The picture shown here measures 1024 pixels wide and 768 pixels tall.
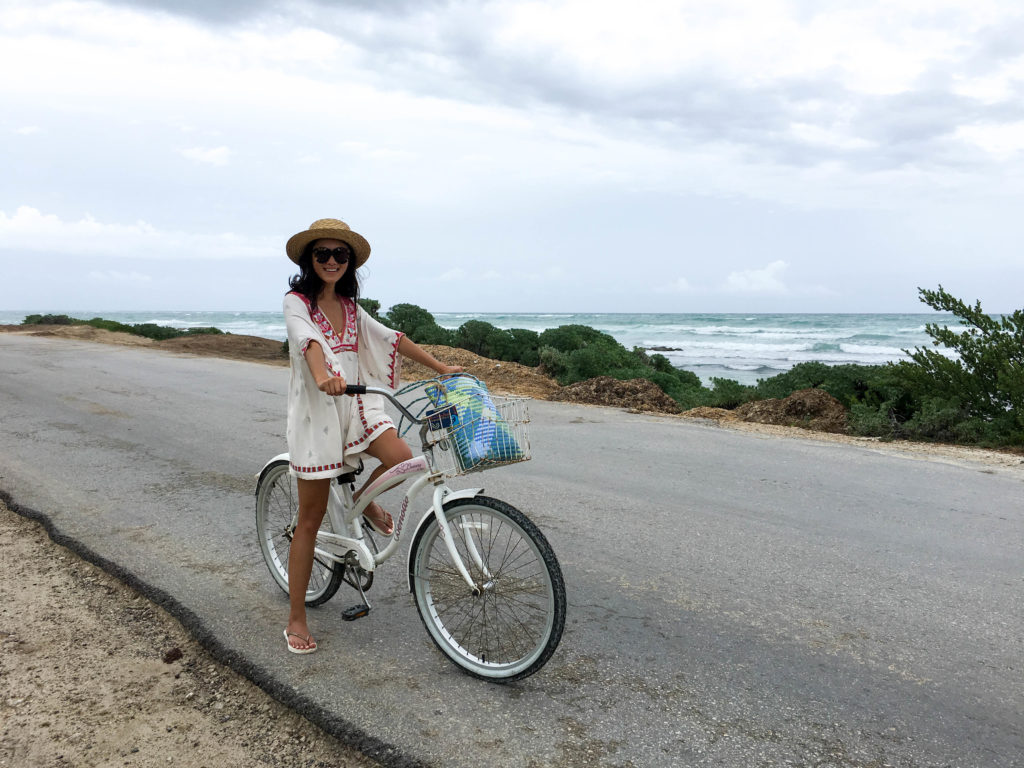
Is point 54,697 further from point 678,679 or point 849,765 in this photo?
point 849,765

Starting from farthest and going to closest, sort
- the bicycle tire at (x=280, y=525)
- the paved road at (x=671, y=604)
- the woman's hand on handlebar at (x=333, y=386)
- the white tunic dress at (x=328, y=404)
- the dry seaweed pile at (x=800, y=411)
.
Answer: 1. the dry seaweed pile at (x=800, y=411)
2. the bicycle tire at (x=280, y=525)
3. the white tunic dress at (x=328, y=404)
4. the woman's hand on handlebar at (x=333, y=386)
5. the paved road at (x=671, y=604)

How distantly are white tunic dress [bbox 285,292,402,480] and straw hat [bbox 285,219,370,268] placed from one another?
8.1 inches

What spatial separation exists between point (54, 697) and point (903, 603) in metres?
3.93

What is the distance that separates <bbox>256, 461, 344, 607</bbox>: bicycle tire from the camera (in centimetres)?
386

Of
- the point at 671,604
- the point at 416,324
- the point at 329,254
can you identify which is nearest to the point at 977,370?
Result: the point at 671,604

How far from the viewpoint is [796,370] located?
41.0ft

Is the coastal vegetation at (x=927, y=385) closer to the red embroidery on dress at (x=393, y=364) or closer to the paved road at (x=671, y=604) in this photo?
the paved road at (x=671, y=604)

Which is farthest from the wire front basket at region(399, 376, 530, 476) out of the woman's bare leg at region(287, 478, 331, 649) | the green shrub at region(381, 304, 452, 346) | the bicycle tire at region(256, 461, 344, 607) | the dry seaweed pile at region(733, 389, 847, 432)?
the green shrub at region(381, 304, 452, 346)

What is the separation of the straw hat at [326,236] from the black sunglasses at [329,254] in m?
0.04

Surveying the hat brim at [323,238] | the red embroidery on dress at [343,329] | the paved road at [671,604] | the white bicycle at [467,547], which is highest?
the hat brim at [323,238]

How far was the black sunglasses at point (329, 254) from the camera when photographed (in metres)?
3.30

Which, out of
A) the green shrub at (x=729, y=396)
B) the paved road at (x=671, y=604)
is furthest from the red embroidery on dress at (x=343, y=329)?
the green shrub at (x=729, y=396)

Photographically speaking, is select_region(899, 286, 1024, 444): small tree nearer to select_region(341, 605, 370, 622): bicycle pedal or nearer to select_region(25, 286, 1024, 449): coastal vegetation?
select_region(25, 286, 1024, 449): coastal vegetation

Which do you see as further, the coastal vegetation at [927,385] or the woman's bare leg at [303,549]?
the coastal vegetation at [927,385]
